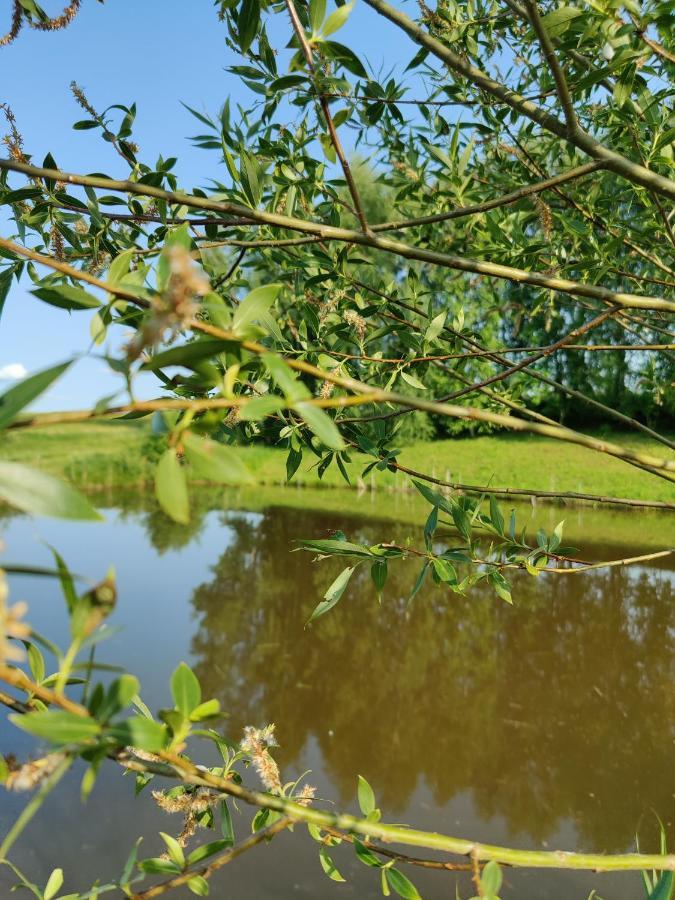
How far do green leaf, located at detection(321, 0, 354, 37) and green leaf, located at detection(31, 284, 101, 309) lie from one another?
1.07ft

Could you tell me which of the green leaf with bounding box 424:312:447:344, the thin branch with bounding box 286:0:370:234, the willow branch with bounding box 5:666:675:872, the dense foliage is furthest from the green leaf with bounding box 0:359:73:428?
the green leaf with bounding box 424:312:447:344

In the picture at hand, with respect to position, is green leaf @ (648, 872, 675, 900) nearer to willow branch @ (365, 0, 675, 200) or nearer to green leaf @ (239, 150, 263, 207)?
willow branch @ (365, 0, 675, 200)

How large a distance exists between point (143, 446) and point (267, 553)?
4277 mm

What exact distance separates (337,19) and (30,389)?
399 millimetres

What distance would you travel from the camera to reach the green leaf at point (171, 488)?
0.86 feet

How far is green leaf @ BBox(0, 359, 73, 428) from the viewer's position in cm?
24

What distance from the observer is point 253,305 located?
31 cm

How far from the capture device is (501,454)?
9.10m

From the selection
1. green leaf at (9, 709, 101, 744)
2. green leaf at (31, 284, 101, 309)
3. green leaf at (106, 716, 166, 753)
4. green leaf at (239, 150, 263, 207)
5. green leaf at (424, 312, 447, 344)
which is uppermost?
green leaf at (239, 150, 263, 207)

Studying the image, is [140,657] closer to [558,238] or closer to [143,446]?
[558,238]

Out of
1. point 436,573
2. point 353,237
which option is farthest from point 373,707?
point 353,237

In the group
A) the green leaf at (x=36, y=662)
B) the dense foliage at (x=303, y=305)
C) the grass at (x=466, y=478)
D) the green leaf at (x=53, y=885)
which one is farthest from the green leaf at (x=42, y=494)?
the grass at (x=466, y=478)

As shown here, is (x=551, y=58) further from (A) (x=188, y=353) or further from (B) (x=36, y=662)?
(B) (x=36, y=662)

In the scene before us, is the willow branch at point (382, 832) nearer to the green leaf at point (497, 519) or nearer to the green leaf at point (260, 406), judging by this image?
the green leaf at point (260, 406)
